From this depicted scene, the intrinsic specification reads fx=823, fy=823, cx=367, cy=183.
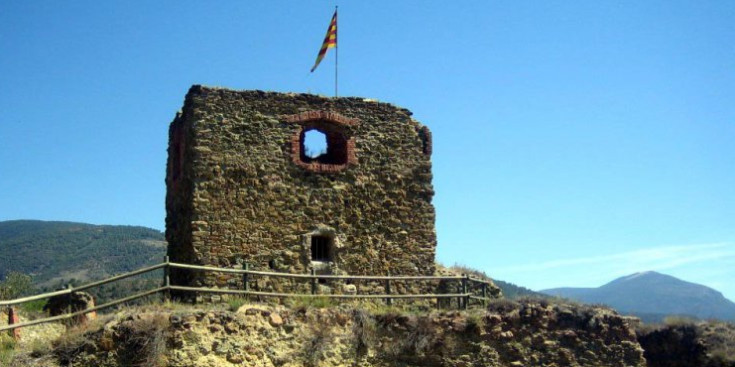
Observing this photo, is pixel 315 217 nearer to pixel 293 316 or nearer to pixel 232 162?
pixel 232 162

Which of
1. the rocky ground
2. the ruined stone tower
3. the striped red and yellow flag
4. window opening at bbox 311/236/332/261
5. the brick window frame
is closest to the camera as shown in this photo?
the rocky ground

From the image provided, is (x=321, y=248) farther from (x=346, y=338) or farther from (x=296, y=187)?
(x=346, y=338)

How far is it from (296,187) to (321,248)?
61.0 inches

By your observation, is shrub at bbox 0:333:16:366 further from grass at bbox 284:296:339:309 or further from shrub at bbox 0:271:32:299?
shrub at bbox 0:271:32:299

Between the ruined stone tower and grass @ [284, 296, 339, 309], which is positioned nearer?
grass @ [284, 296, 339, 309]

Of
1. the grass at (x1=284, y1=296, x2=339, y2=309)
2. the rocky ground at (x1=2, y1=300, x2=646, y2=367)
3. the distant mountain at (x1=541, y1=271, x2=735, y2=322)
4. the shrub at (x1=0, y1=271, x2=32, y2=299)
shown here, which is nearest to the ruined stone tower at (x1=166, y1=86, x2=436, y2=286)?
the grass at (x1=284, y1=296, x2=339, y2=309)

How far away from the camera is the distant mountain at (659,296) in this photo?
13838 centimetres

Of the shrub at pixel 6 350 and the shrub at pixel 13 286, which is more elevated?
the shrub at pixel 13 286

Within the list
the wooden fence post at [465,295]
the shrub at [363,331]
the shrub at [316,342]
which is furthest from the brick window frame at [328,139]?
the shrub at [316,342]

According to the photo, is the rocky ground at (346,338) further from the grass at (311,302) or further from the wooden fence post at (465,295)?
the wooden fence post at (465,295)

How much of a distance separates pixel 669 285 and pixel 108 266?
394 ft

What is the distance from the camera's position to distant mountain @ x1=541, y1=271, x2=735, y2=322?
454ft

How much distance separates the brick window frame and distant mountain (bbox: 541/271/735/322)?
117117 mm

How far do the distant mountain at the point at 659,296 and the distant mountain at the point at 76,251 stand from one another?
68530mm
